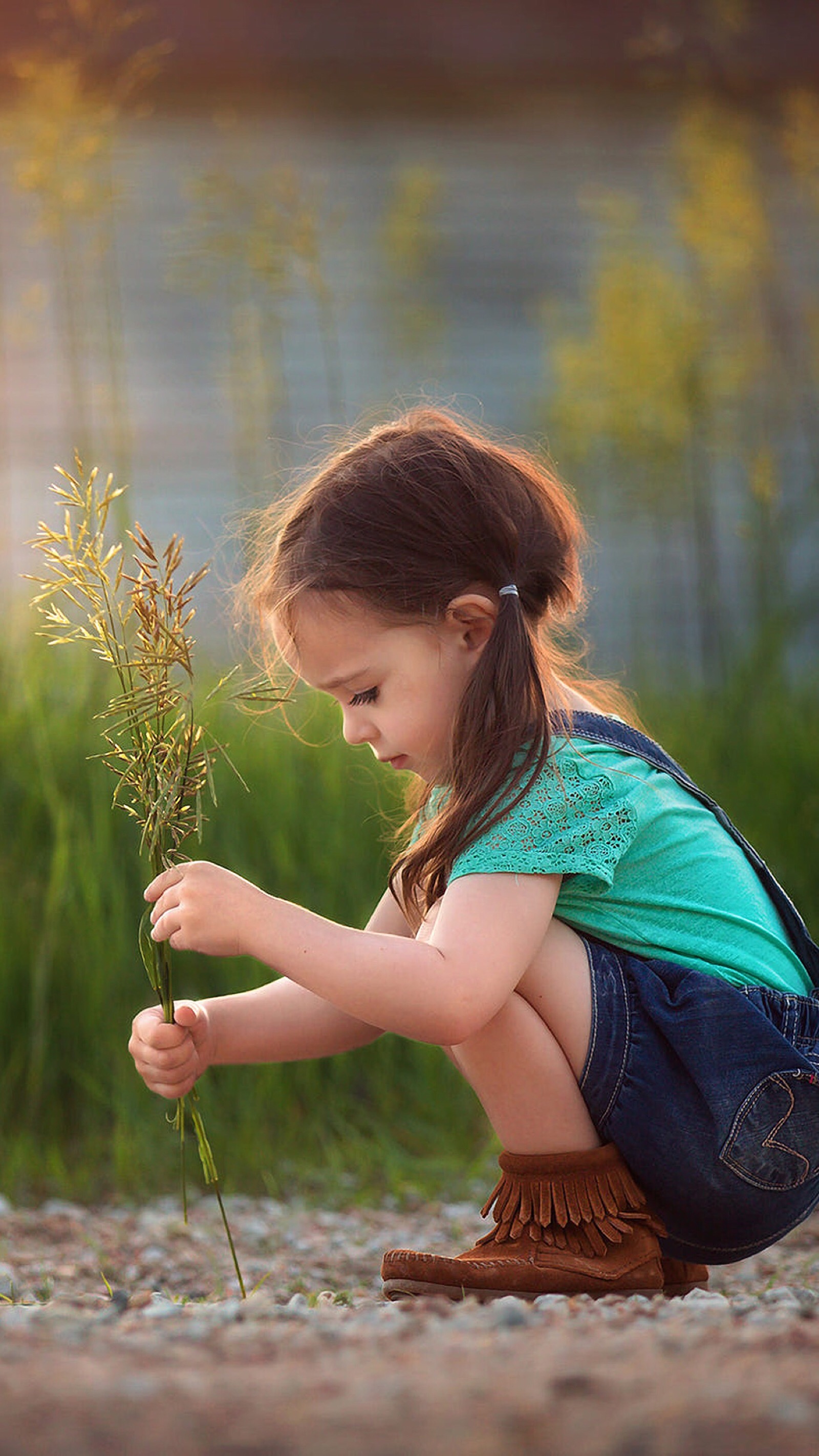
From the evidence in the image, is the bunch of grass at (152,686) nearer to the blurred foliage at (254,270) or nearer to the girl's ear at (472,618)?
the girl's ear at (472,618)

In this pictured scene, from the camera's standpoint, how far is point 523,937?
1.34 metres

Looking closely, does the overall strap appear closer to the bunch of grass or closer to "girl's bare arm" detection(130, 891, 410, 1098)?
"girl's bare arm" detection(130, 891, 410, 1098)

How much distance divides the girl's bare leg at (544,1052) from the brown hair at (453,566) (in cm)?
14

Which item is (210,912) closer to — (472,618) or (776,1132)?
(472,618)

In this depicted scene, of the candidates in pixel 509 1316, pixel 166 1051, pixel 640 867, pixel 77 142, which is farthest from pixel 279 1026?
pixel 77 142

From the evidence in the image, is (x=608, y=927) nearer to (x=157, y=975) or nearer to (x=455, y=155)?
(x=157, y=975)

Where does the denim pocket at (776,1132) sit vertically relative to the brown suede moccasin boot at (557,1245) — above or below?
above

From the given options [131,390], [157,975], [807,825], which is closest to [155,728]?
[157,975]

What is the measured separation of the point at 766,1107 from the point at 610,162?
6022 millimetres

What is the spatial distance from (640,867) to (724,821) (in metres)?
0.17

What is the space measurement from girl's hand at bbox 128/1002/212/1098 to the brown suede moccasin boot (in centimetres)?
26

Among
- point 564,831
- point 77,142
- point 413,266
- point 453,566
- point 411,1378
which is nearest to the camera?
point 411,1378

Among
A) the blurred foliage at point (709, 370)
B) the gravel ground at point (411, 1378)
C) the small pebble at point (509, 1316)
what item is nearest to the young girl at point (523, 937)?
the gravel ground at point (411, 1378)

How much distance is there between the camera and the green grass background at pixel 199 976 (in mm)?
2158
